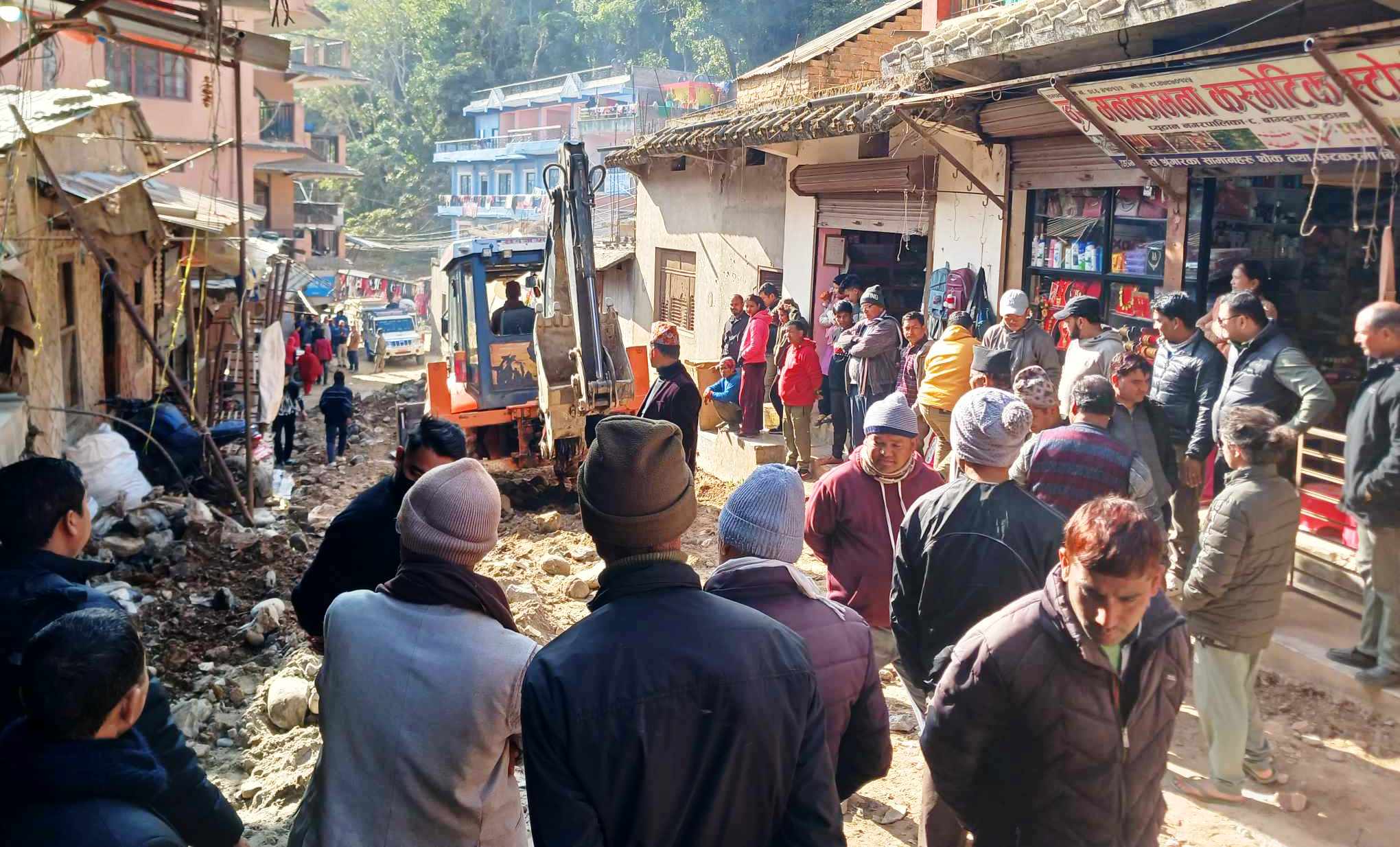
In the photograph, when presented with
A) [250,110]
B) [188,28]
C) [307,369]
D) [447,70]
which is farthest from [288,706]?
[447,70]

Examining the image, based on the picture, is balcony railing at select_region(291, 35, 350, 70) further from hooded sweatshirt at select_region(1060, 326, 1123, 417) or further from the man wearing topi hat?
hooded sweatshirt at select_region(1060, 326, 1123, 417)

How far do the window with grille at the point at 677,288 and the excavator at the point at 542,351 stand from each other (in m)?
6.18

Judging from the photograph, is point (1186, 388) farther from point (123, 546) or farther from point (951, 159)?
point (123, 546)

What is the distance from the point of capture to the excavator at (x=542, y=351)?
9.38m

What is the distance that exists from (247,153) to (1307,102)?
27536 mm

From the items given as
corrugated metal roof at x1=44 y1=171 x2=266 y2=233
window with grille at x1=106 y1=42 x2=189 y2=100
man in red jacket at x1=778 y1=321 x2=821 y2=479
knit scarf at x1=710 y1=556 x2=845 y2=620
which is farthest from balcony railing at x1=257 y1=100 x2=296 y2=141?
knit scarf at x1=710 y1=556 x2=845 y2=620

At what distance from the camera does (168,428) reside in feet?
33.3

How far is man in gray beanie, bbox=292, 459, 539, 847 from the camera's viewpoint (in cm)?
249

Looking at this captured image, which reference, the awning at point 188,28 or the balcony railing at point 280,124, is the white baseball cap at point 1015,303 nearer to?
the awning at point 188,28

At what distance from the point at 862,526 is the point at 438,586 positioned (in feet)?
7.06

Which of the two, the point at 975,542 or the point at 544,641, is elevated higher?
the point at 975,542

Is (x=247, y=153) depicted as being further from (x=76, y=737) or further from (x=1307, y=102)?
(x=76, y=737)

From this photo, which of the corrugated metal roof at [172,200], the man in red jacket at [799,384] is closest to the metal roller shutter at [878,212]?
the man in red jacket at [799,384]

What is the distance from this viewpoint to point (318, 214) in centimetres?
3791
